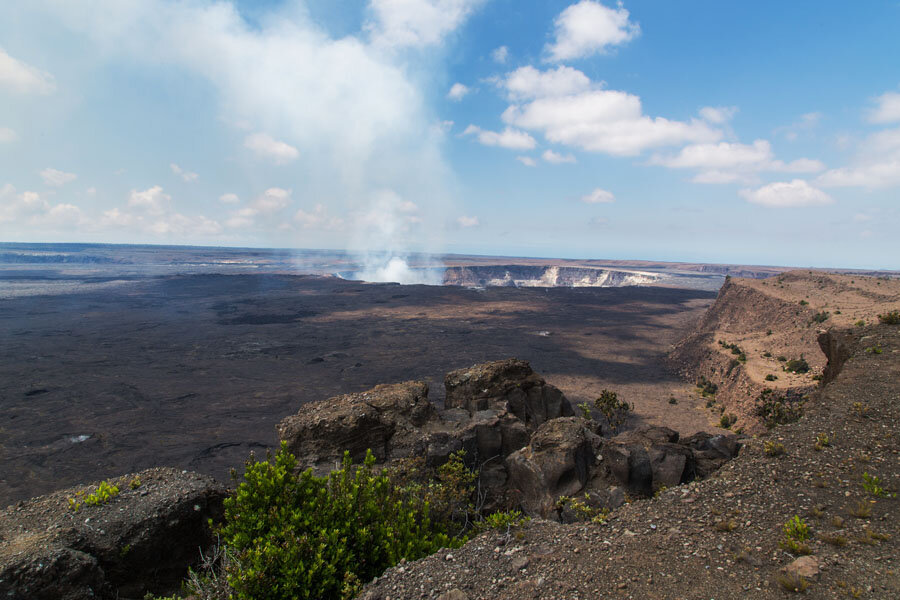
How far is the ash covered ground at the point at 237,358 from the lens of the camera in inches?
832

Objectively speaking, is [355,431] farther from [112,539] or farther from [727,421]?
[727,421]

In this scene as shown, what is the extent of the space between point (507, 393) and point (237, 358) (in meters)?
30.5

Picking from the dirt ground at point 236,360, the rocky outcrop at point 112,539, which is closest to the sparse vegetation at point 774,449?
the rocky outcrop at point 112,539

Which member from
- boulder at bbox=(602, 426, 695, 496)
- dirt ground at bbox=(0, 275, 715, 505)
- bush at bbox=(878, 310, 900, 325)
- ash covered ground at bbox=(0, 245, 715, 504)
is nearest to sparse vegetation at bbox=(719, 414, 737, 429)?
dirt ground at bbox=(0, 275, 715, 505)

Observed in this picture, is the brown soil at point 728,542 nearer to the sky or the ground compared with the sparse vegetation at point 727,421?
nearer to the sky

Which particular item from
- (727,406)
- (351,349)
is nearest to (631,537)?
(727,406)

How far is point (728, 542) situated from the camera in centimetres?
563

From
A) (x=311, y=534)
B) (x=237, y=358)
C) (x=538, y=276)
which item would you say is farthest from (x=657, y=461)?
(x=538, y=276)

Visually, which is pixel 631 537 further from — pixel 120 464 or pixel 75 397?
pixel 75 397

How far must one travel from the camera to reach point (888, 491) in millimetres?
6008

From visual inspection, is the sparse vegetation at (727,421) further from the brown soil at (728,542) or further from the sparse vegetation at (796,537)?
the sparse vegetation at (796,537)

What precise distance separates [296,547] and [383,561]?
5.13 ft

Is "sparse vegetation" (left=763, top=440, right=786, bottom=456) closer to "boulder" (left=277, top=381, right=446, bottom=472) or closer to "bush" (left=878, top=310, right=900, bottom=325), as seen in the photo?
"boulder" (left=277, top=381, right=446, bottom=472)

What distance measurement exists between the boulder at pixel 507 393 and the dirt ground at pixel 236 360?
11.3 meters
